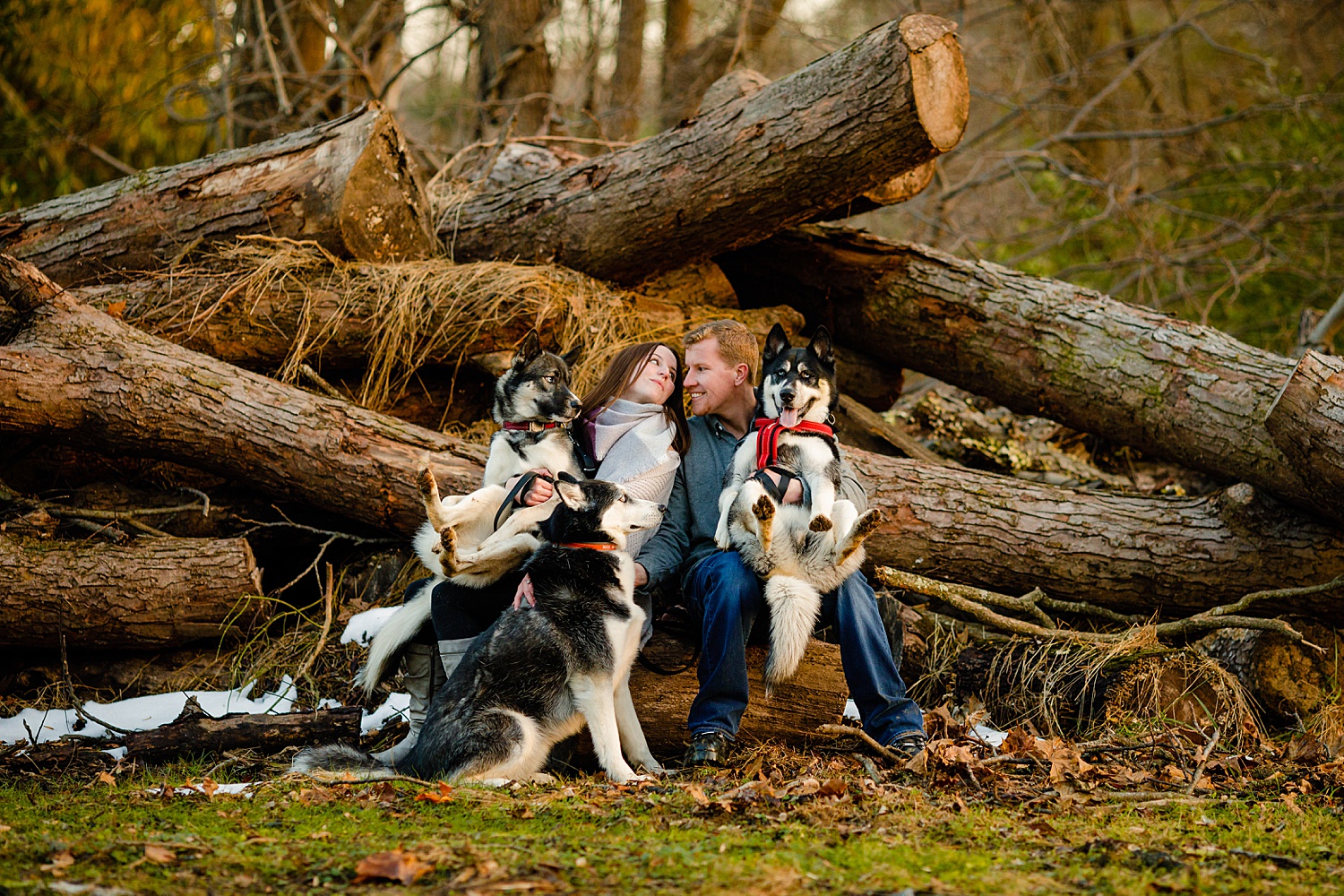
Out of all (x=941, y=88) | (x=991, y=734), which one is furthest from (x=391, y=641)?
(x=941, y=88)

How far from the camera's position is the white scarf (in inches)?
193

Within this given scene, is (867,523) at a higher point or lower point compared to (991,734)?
higher

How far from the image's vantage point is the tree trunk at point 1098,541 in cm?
563

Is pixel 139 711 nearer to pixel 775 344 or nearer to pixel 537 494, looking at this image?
pixel 537 494

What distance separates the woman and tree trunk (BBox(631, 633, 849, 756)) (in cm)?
64

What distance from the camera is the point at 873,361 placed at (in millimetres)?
7699

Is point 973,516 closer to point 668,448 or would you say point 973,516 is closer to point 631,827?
point 668,448

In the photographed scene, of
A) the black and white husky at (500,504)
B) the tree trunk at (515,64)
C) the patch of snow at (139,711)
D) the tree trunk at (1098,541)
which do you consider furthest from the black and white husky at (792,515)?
the tree trunk at (515,64)

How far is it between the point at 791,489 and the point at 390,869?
2450 millimetres

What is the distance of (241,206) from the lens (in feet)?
21.4

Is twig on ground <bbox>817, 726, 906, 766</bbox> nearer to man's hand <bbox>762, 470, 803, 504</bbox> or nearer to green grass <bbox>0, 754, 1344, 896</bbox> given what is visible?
green grass <bbox>0, 754, 1344, 896</bbox>

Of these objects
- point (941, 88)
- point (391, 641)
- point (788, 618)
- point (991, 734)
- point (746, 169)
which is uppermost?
point (941, 88)

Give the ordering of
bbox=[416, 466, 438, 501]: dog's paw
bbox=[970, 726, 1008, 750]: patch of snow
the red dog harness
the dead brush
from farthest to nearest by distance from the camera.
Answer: the dead brush → bbox=[970, 726, 1008, 750]: patch of snow → the red dog harness → bbox=[416, 466, 438, 501]: dog's paw

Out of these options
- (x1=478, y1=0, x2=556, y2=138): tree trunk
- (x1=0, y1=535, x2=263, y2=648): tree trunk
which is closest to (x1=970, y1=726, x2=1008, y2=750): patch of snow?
(x1=0, y1=535, x2=263, y2=648): tree trunk
